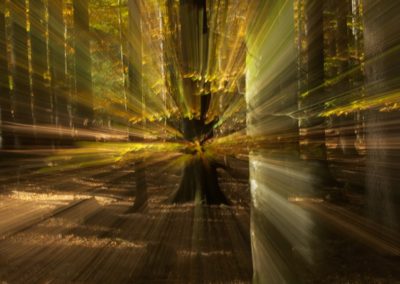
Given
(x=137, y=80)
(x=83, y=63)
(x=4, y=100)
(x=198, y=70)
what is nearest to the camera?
(x=198, y=70)

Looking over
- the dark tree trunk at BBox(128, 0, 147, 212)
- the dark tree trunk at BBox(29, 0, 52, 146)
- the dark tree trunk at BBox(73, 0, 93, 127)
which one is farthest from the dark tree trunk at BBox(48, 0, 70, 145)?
the dark tree trunk at BBox(128, 0, 147, 212)

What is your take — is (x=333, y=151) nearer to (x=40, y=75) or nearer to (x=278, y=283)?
(x=40, y=75)

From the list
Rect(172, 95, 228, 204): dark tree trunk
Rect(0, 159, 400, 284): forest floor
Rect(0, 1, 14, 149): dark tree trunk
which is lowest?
Rect(0, 159, 400, 284): forest floor

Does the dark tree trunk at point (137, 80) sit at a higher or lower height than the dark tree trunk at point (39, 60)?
lower

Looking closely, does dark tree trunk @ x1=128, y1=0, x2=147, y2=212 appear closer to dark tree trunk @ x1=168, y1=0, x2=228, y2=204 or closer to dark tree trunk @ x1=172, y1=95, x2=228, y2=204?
dark tree trunk @ x1=172, y1=95, x2=228, y2=204

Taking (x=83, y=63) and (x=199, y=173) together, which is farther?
(x=83, y=63)

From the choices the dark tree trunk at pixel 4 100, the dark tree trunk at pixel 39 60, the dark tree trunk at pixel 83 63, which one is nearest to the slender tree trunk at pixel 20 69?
the dark tree trunk at pixel 4 100

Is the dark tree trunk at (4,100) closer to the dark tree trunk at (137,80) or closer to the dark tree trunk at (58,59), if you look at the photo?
the dark tree trunk at (58,59)

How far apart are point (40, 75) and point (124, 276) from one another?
56.8 feet

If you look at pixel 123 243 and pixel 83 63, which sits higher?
pixel 83 63

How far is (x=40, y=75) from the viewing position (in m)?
20.4

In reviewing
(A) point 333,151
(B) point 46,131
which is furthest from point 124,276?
(A) point 333,151

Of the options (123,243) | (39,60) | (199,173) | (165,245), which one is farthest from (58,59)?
(165,245)

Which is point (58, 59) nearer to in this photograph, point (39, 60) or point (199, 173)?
point (39, 60)
